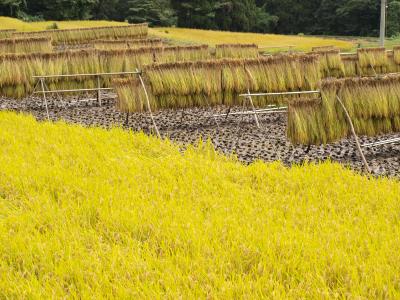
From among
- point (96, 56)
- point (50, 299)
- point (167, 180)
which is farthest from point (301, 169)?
point (96, 56)

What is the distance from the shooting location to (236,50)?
19.8 meters

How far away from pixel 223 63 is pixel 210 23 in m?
49.7

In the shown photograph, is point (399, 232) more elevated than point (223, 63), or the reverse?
point (223, 63)

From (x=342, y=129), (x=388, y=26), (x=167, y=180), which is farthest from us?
(x=388, y=26)

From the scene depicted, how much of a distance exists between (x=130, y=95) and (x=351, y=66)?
9511 mm

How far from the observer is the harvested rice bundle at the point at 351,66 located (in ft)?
A: 61.0

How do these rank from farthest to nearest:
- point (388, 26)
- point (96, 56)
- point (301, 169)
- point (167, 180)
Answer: point (388, 26), point (96, 56), point (301, 169), point (167, 180)

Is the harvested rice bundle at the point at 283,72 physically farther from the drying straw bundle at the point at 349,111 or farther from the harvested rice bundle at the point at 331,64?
the drying straw bundle at the point at 349,111

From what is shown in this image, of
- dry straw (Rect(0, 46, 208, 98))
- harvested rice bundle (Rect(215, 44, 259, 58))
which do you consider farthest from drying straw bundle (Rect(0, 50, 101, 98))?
harvested rice bundle (Rect(215, 44, 259, 58))

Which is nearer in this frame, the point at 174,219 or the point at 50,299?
the point at 50,299

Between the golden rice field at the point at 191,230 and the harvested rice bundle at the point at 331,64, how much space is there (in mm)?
10716

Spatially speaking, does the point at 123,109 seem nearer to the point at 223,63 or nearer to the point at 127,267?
the point at 223,63

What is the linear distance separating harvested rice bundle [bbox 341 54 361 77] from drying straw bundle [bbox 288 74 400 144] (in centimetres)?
911

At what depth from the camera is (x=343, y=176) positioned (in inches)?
268
